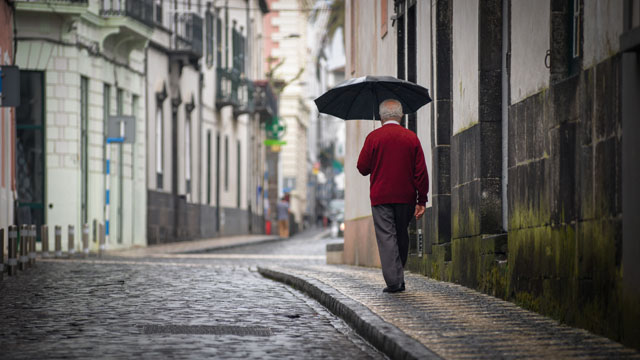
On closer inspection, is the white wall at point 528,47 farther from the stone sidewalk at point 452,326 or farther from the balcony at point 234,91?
the balcony at point 234,91

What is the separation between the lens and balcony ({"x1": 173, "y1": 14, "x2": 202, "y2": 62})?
123 ft

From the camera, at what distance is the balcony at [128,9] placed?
30.0 metres

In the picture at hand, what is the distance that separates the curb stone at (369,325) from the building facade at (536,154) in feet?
4.09

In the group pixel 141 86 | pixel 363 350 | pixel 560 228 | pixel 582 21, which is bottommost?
pixel 363 350

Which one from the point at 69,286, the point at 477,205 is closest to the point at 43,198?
the point at 69,286

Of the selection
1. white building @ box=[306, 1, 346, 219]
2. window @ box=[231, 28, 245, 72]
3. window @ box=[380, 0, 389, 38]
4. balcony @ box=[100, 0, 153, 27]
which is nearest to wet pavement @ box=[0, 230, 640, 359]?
window @ box=[380, 0, 389, 38]

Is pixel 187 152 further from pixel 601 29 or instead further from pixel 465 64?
pixel 601 29

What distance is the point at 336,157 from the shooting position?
109562mm

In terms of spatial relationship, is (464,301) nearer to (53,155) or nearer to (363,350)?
(363,350)

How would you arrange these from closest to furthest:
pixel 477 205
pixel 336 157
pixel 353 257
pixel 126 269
Result: 1. pixel 477 205
2. pixel 126 269
3. pixel 353 257
4. pixel 336 157

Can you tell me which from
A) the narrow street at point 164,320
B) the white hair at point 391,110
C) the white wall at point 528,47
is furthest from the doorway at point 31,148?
the white wall at point 528,47

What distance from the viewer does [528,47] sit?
10.3 meters

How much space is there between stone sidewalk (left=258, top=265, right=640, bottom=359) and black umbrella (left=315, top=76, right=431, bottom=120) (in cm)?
192

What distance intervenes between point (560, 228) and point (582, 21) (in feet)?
4.76
